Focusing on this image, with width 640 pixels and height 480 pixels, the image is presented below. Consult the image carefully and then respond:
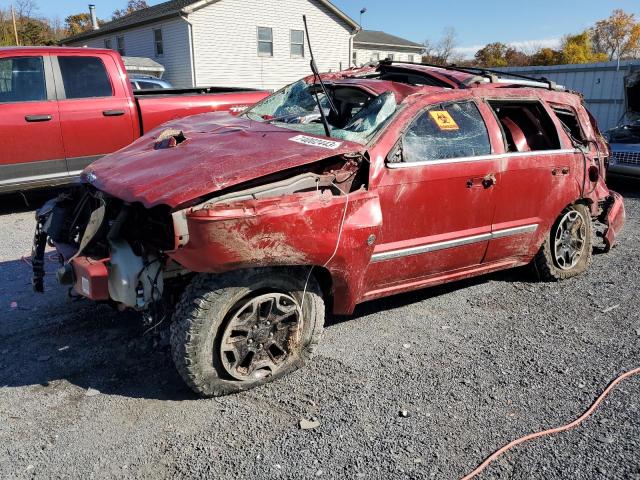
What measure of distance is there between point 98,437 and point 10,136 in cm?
488

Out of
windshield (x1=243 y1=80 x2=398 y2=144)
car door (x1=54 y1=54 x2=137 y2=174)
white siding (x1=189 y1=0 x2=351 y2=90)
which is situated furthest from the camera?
white siding (x1=189 y1=0 x2=351 y2=90)

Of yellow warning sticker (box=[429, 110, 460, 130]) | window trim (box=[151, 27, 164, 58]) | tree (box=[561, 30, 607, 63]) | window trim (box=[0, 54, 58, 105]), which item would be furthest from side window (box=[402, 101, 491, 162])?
tree (box=[561, 30, 607, 63])

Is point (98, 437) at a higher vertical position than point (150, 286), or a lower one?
lower

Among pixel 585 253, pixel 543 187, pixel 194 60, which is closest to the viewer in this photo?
pixel 543 187

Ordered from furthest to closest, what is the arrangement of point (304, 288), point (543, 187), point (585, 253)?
point (585, 253) → point (543, 187) → point (304, 288)

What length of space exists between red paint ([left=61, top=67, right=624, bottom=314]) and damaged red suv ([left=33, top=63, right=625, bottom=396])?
0.03ft

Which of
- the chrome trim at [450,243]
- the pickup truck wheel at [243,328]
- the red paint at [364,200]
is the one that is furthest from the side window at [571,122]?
the pickup truck wheel at [243,328]

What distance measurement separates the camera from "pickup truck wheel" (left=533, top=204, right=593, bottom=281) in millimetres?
4883

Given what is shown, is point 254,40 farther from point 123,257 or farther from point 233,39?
point 123,257

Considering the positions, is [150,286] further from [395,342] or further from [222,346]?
[395,342]

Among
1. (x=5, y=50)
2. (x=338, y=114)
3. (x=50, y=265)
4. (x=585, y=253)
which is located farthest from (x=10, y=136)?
(x=585, y=253)

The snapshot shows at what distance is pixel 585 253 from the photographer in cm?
519

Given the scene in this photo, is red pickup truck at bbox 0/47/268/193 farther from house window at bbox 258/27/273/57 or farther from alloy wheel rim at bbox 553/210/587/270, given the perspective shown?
house window at bbox 258/27/273/57

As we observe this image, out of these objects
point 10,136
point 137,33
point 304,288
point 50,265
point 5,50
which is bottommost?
point 50,265
